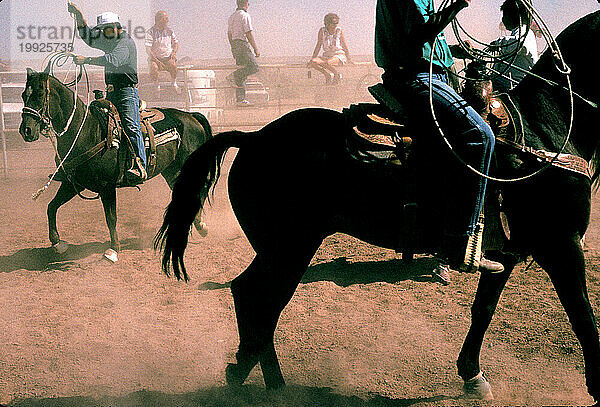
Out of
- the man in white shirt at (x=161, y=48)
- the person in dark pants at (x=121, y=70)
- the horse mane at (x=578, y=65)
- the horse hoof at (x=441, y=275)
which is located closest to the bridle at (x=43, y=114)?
the person in dark pants at (x=121, y=70)

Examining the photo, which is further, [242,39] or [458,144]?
[242,39]

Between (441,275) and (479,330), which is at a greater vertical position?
(479,330)

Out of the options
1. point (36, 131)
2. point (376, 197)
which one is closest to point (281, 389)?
point (376, 197)

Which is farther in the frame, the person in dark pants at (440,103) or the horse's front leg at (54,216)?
the horse's front leg at (54,216)

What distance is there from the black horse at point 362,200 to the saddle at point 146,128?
12.0 feet

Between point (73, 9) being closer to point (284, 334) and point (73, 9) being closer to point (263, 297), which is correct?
point (284, 334)

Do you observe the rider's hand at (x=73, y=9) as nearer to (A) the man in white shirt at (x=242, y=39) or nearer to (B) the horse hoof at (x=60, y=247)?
(B) the horse hoof at (x=60, y=247)

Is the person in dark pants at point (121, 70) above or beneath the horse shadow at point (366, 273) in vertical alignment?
above

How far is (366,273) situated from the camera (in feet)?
21.5

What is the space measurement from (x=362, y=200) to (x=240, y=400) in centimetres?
158

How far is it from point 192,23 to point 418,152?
17690 millimetres

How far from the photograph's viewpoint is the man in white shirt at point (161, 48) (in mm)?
14312

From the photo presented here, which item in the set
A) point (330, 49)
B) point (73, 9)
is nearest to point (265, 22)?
point (330, 49)

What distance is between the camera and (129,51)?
23.9 feet
